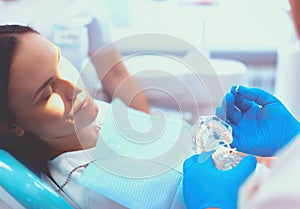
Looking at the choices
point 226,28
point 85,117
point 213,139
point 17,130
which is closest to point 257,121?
point 213,139

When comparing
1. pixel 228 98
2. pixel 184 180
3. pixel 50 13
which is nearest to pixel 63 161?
pixel 184 180

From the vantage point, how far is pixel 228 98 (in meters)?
1.00

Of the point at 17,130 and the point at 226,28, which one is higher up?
the point at 17,130

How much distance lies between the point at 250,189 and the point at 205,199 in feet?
0.57

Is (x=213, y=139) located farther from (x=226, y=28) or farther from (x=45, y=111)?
(x=226, y=28)

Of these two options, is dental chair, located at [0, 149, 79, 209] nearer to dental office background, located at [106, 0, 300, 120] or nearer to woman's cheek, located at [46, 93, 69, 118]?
woman's cheek, located at [46, 93, 69, 118]

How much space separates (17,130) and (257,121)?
0.49 meters

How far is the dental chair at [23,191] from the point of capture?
83 centimetres

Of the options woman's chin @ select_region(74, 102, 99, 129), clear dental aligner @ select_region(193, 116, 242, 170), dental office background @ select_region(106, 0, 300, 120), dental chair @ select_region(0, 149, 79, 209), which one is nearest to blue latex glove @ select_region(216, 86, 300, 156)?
clear dental aligner @ select_region(193, 116, 242, 170)

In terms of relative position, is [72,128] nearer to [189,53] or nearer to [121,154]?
[121,154]

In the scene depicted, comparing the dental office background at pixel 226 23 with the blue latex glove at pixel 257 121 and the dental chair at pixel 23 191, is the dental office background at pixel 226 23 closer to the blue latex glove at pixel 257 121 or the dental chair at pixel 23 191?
the blue latex glove at pixel 257 121

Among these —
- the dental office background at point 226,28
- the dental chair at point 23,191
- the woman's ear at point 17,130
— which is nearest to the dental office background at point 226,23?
the dental office background at point 226,28

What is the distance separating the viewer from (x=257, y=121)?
1.00 m

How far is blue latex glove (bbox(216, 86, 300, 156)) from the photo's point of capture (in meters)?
0.97
